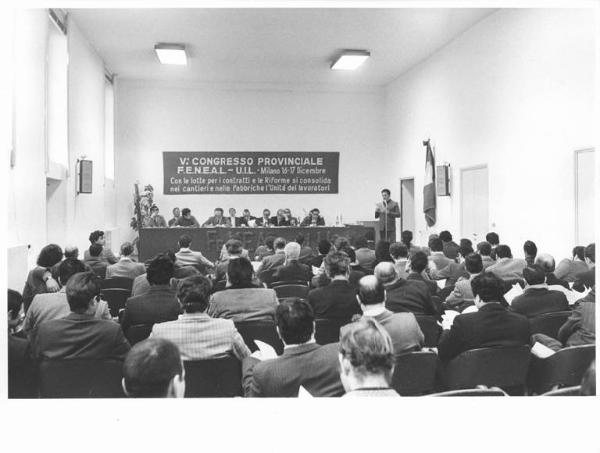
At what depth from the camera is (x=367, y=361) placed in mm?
1906

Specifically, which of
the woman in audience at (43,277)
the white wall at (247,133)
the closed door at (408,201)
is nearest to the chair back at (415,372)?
the woman in audience at (43,277)

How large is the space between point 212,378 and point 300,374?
0.58 meters

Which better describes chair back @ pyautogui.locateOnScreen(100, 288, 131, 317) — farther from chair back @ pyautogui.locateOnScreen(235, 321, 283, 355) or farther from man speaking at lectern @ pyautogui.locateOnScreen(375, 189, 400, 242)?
man speaking at lectern @ pyautogui.locateOnScreen(375, 189, 400, 242)

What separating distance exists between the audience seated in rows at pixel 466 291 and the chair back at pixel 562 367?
4.59 feet

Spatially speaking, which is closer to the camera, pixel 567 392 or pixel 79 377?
pixel 567 392

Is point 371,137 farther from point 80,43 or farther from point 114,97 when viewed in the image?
point 80,43

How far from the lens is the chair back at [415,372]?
2.76 m

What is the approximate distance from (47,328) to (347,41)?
8.40 metres

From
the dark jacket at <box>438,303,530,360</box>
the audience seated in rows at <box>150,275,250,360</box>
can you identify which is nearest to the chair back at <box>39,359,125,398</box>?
the audience seated in rows at <box>150,275,250,360</box>

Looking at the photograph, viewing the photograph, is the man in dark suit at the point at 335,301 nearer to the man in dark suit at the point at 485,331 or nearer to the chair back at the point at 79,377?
the man in dark suit at the point at 485,331

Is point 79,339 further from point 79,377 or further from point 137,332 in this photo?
point 137,332

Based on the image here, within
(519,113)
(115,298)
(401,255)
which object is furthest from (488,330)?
(519,113)

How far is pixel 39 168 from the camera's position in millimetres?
7180
